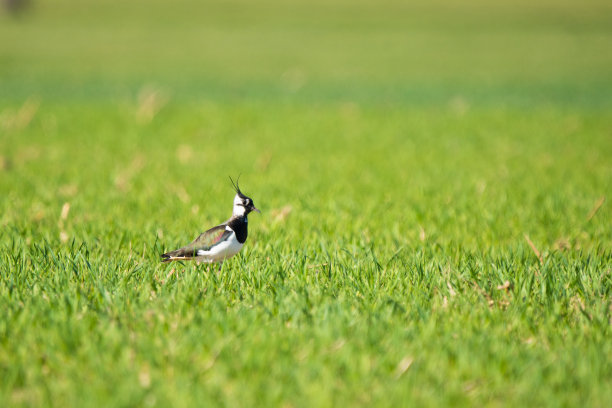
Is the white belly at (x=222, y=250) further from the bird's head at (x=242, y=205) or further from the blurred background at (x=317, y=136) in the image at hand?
the blurred background at (x=317, y=136)

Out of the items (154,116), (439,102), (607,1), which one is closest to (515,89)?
(439,102)

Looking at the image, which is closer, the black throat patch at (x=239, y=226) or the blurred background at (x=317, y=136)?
the black throat patch at (x=239, y=226)

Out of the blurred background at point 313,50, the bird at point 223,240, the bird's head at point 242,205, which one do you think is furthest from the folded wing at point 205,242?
the blurred background at point 313,50

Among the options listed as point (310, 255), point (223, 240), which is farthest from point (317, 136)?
point (223, 240)

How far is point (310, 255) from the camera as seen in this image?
4148 mm

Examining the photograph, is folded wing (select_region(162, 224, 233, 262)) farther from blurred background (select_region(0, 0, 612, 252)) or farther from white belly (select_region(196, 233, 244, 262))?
blurred background (select_region(0, 0, 612, 252))

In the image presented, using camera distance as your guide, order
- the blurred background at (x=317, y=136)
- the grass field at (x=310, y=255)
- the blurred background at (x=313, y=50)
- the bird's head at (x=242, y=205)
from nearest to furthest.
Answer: the grass field at (x=310, y=255) → the bird's head at (x=242, y=205) → the blurred background at (x=317, y=136) → the blurred background at (x=313, y=50)

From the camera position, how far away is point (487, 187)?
6.81 m

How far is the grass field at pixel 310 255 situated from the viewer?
2.56 metres

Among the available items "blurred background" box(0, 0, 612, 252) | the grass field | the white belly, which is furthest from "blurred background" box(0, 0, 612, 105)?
the white belly

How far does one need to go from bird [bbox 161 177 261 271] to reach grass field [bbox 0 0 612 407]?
153mm

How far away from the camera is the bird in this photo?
3453 millimetres

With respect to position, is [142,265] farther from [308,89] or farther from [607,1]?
[607,1]

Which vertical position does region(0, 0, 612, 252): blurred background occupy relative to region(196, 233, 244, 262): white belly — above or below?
below
